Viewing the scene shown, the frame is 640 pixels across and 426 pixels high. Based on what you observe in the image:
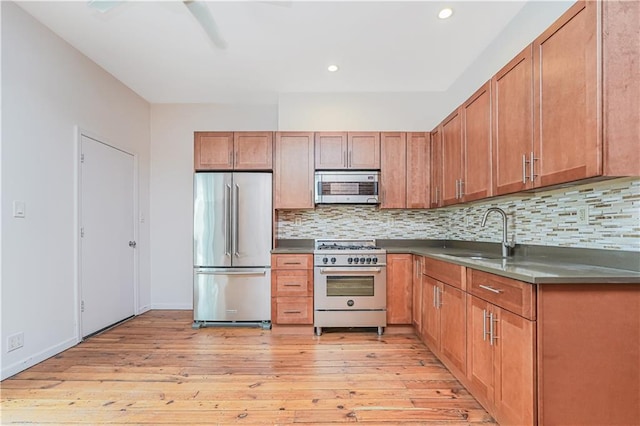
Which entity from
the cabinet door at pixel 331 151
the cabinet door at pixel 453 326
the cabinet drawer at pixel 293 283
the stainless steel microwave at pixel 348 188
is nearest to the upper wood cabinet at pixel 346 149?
the cabinet door at pixel 331 151

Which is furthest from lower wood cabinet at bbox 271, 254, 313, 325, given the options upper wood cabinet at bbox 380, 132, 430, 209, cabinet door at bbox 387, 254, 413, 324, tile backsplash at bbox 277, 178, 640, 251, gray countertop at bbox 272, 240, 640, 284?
gray countertop at bbox 272, 240, 640, 284

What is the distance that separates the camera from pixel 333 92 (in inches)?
157

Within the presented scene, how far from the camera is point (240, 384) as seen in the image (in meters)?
2.31

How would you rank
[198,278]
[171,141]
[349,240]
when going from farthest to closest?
[171,141] < [349,240] < [198,278]

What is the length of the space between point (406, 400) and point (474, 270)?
97 centimetres

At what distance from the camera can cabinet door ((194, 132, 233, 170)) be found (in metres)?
3.67

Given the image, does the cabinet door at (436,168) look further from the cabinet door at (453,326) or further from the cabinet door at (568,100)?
the cabinet door at (568,100)

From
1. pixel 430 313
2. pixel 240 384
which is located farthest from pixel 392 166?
pixel 240 384

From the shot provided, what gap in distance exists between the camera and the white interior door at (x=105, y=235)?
3174 mm

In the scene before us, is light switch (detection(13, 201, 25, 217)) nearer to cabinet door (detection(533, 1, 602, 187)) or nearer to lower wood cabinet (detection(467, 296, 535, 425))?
lower wood cabinet (detection(467, 296, 535, 425))

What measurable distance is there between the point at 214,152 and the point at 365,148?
1.76 metres

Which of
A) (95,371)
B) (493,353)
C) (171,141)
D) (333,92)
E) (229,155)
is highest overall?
(333,92)

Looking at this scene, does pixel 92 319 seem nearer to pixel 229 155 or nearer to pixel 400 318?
pixel 229 155

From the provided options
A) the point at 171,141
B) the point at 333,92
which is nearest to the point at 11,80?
the point at 171,141
